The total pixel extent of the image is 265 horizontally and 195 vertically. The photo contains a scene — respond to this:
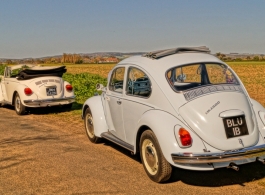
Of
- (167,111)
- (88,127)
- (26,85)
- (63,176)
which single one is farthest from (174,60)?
(26,85)

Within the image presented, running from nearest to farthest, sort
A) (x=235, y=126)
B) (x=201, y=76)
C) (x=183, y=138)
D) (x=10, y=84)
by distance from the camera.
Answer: (x=183, y=138) → (x=235, y=126) → (x=201, y=76) → (x=10, y=84)

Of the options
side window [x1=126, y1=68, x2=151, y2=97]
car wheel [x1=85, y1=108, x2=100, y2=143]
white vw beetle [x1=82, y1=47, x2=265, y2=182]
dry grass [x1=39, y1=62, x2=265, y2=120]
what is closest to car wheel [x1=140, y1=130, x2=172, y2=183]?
white vw beetle [x1=82, y1=47, x2=265, y2=182]

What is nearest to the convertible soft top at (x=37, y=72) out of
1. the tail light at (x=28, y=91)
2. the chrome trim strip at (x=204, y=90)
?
the tail light at (x=28, y=91)

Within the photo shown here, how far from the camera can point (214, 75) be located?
6.00 metres

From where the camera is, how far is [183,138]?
4.89 meters

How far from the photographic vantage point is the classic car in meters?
11.7

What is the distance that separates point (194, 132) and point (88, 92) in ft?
43.0

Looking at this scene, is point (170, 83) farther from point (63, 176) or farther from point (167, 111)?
point (63, 176)

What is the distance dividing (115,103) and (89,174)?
144 cm

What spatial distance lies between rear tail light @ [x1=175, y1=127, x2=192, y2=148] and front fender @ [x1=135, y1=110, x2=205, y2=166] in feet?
0.13

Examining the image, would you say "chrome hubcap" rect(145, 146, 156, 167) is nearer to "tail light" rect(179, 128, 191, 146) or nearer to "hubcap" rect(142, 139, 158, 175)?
"hubcap" rect(142, 139, 158, 175)

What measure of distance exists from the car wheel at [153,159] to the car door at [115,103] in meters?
0.95

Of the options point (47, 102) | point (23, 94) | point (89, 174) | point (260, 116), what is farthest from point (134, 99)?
point (23, 94)

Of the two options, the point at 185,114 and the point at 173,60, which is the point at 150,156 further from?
the point at 173,60
